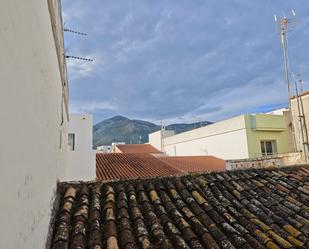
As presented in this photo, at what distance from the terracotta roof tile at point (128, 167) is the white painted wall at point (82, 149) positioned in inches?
52.7

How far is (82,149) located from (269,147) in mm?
16066

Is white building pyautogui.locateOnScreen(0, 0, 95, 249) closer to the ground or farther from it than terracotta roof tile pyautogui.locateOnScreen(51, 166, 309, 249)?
farther from it

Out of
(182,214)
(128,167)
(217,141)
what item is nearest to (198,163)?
(217,141)

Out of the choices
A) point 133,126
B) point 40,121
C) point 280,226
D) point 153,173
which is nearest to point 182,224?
point 280,226

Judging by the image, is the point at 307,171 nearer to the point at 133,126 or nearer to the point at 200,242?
the point at 200,242

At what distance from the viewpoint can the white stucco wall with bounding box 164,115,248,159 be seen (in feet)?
71.2

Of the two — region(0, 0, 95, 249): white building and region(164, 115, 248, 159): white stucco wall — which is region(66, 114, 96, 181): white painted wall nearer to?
region(0, 0, 95, 249): white building

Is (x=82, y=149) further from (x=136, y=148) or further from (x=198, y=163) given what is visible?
(x=136, y=148)

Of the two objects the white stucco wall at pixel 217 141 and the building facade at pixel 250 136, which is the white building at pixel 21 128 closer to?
the building facade at pixel 250 136

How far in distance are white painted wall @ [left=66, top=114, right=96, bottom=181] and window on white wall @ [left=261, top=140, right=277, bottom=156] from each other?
14.7 metres

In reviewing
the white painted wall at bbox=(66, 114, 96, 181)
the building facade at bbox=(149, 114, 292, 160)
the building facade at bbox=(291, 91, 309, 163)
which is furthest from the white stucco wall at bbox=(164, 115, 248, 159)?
the white painted wall at bbox=(66, 114, 96, 181)

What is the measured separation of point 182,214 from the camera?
3.89m

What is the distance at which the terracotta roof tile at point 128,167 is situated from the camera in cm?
1578

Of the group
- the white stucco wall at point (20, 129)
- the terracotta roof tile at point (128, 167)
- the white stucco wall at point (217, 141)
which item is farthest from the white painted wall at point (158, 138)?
the white stucco wall at point (20, 129)
